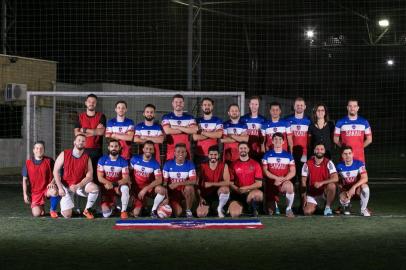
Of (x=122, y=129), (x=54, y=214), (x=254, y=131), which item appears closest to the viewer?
(x=54, y=214)

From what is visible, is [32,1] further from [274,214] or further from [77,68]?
[274,214]

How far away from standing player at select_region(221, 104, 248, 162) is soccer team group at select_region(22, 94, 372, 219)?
12mm

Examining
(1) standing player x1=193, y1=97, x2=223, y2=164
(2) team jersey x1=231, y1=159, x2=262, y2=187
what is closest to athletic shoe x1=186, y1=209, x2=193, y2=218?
(2) team jersey x1=231, y1=159, x2=262, y2=187

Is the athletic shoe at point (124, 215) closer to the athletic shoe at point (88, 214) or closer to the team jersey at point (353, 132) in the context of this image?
the athletic shoe at point (88, 214)

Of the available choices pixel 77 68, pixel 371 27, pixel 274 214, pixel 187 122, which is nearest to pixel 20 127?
pixel 77 68

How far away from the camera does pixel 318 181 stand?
6945 millimetres

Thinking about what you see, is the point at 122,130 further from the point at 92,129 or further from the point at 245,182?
the point at 245,182

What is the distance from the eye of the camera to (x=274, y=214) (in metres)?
6.92

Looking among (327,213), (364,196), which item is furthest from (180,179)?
(364,196)

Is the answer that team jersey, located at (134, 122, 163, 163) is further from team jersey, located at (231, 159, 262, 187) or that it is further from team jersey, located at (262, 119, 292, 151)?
team jersey, located at (262, 119, 292, 151)

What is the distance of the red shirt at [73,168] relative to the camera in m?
6.82

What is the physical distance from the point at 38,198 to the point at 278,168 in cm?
286

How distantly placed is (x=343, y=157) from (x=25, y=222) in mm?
3721

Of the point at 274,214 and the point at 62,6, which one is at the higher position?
the point at 62,6
